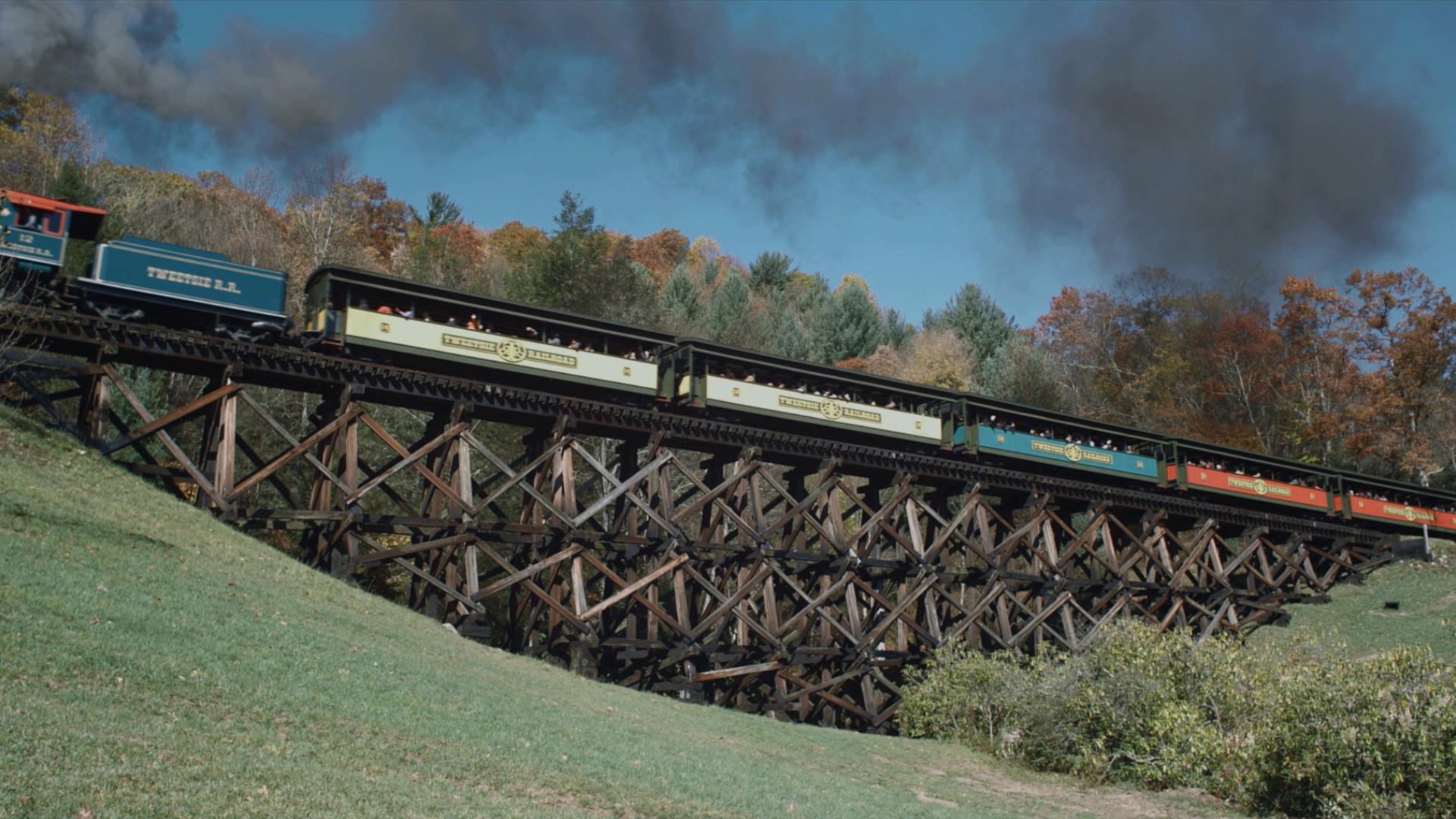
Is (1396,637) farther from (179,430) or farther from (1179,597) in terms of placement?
(179,430)

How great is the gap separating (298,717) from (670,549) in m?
12.7

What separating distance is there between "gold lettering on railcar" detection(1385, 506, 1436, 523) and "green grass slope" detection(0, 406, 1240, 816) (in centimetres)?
2898

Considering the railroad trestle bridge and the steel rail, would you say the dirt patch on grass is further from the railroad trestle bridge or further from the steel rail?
the steel rail

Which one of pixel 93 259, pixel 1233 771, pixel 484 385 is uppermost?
pixel 93 259

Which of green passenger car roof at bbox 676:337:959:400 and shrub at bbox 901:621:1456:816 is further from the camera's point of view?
green passenger car roof at bbox 676:337:959:400

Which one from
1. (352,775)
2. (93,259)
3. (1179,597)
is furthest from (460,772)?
(1179,597)

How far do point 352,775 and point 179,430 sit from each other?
28041mm

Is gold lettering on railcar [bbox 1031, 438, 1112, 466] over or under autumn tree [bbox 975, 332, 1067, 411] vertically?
under

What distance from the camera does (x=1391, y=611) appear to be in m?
32.0

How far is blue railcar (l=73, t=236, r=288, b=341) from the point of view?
62.6ft

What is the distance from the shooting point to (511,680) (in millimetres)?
15664

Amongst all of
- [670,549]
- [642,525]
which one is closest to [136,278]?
[670,549]

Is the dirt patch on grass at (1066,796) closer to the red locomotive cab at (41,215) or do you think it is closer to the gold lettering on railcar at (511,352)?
the gold lettering on railcar at (511,352)

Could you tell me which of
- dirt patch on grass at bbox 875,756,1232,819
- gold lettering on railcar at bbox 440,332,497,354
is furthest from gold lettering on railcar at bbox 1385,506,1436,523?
gold lettering on railcar at bbox 440,332,497,354
